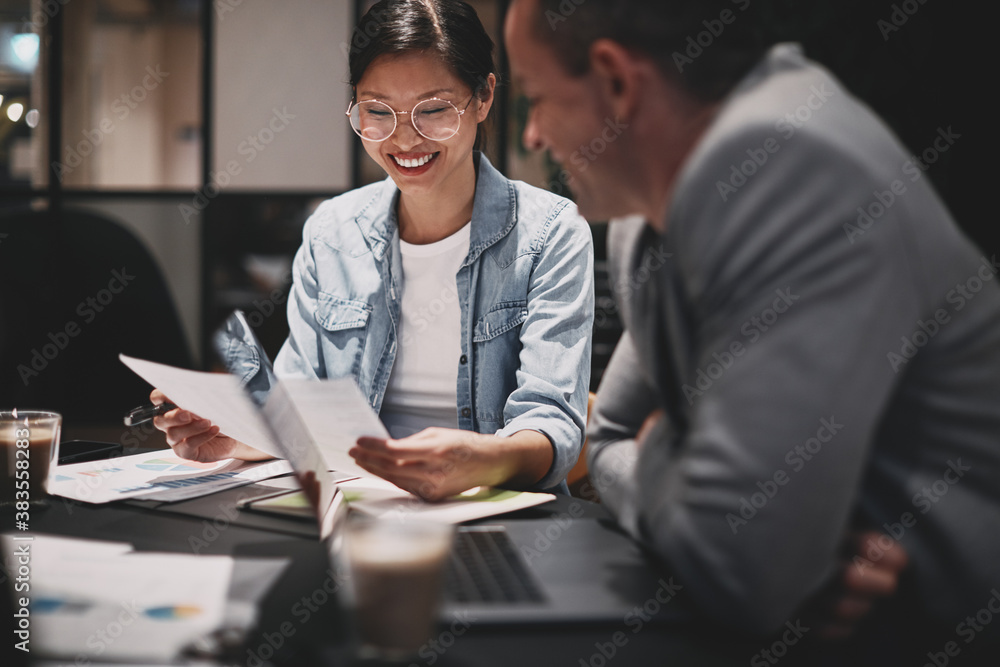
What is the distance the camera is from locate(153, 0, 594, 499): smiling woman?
5.24ft

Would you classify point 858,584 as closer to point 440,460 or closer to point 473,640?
point 473,640

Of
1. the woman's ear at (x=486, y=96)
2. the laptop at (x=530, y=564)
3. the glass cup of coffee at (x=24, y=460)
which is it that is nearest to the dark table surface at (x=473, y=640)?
the laptop at (x=530, y=564)

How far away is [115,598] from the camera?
794 millimetres

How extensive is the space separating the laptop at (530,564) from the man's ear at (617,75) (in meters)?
0.48

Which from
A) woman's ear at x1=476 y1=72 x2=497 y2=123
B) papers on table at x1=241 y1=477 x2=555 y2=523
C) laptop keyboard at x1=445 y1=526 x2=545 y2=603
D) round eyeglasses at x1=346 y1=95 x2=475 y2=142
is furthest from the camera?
woman's ear at x1=476 y1=72 x2=497 y2=123

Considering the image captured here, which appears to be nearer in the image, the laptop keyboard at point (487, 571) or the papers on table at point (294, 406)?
the laptop keyboard at point (487, 571)

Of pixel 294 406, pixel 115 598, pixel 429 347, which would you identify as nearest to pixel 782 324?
A: pixel 294 406

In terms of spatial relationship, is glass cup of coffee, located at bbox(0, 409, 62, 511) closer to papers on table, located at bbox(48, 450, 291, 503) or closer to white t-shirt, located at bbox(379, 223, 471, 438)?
papers on table, located at bbox(48, 450, 291, 503)

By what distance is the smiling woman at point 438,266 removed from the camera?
1598 millimetres

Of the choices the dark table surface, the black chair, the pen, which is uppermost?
the dark table surface

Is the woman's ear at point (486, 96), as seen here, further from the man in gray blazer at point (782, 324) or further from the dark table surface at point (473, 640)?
the dark table surface at point (473, 640)

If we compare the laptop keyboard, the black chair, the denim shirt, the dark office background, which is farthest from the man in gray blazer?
the black chair

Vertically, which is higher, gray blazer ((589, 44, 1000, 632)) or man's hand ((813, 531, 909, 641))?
gray blazer ((589, 44, 1000, 632))

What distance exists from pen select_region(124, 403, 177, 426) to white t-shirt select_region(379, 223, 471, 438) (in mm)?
434
